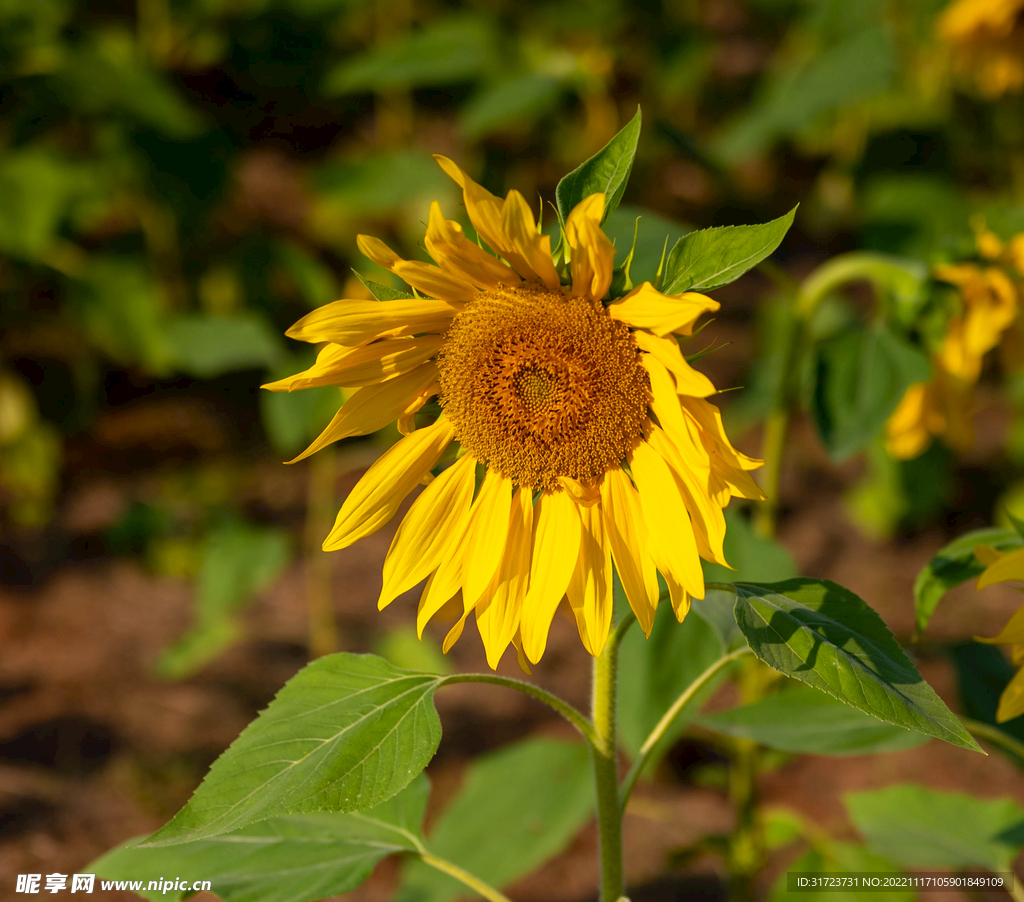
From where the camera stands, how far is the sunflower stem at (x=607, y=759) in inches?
25.6

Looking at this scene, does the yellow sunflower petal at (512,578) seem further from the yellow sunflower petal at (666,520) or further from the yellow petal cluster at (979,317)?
the yellow petal cluster at (979,317)

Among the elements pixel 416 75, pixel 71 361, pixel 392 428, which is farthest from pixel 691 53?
pixel 71 361

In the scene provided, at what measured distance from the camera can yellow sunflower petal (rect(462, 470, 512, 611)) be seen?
25.2 inches

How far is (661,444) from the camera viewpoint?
0.61 m

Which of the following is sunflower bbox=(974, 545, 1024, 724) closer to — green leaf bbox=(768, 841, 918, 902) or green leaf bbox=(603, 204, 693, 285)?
green leaf bbox=(603, 204, 693, 285)

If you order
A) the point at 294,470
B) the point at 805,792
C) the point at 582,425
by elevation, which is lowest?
the point at 805,792

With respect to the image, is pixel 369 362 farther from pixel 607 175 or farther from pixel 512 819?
pixel 512 819

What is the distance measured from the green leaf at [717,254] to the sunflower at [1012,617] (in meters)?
0.29

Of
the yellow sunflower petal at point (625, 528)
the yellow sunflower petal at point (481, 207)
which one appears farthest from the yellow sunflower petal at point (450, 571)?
the yellow sunflower petal at point (481, 207)

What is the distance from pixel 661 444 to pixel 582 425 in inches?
2.2

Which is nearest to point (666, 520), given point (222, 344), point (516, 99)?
point (222, 344)

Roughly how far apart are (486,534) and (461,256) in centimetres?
20

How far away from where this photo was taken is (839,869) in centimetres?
108

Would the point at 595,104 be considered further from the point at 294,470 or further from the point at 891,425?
the point at 891,425
